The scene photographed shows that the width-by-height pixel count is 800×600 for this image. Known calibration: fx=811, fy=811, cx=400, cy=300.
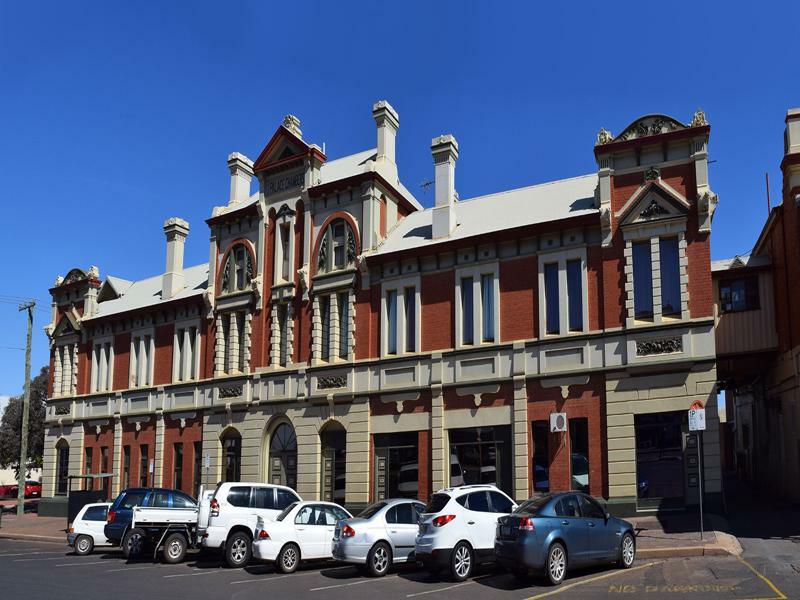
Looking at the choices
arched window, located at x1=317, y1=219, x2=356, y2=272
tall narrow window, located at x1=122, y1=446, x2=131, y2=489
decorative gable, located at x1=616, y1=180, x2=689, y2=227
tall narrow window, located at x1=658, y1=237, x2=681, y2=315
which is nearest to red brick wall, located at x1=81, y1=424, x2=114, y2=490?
tall narrow window, located at x1=122, y1=446, x2=131, y2=489

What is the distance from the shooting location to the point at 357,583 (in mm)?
17328

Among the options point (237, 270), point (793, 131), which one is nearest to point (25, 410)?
point (237, 270)

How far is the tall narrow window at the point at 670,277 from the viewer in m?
24.1

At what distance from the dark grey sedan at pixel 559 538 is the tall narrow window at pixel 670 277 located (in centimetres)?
885

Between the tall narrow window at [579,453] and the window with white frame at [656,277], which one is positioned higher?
the window with white frame at [656,277]

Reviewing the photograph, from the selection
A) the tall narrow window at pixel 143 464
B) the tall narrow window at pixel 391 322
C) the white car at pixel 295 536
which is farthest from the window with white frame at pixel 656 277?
the tall narrow window at pixel 143 464

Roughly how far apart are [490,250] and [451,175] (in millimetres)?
4504

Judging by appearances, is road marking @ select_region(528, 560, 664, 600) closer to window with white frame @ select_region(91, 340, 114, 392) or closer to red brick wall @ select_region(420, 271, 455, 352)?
red brick wall @ select_region(420, 271, 455, 352)

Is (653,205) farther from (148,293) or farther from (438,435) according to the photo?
(148,293)

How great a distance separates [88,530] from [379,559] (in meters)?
11.9

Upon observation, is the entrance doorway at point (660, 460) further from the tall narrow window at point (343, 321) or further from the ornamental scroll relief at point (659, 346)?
the tall narrow window at point (343, 321)

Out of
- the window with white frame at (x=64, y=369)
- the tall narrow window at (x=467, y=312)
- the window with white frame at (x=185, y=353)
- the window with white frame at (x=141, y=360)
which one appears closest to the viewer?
the tall narrow window at (x=467, y=312)

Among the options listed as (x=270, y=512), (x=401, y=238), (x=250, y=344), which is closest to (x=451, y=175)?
(x=401, y=238)

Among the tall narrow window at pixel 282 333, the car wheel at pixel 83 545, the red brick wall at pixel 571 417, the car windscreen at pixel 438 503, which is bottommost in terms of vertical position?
the car wheel at pixel 83 545
